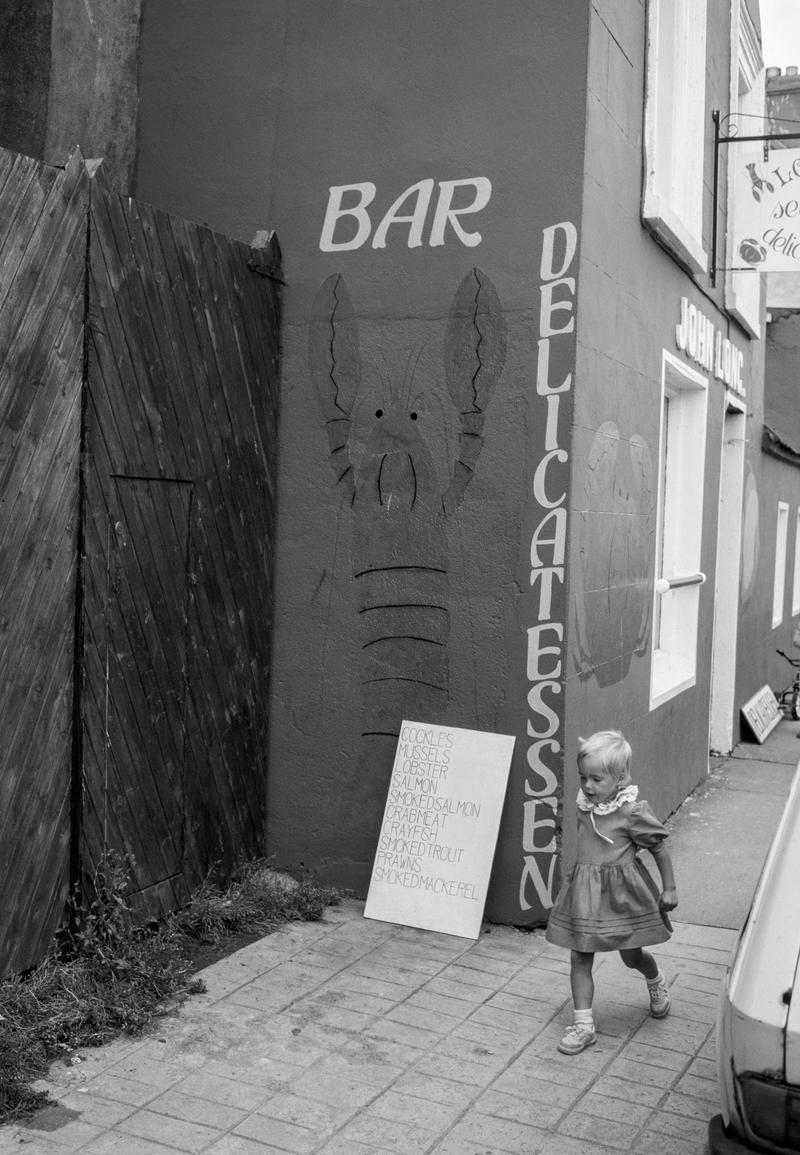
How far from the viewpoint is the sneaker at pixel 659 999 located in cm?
449

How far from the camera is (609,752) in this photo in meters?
4.18

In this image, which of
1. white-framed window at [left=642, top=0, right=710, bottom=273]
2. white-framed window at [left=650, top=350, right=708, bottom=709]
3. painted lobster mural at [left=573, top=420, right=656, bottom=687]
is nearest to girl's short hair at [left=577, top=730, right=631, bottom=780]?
painted lobster mural at [left=573, top=420, right=656, bottom=687]

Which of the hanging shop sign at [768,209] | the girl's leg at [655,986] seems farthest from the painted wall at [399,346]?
the hanging shop sign at [768,209]

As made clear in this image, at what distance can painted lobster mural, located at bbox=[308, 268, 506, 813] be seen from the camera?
18.1ft

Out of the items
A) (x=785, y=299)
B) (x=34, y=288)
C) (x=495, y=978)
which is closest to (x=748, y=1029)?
(x=495, y=978)

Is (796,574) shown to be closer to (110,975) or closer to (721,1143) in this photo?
(110,975)

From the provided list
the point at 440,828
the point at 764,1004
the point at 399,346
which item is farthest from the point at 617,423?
the point at 764,1004

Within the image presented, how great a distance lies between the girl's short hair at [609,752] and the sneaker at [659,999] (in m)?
0.87

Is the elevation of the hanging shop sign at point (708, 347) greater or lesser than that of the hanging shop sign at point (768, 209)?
lesser

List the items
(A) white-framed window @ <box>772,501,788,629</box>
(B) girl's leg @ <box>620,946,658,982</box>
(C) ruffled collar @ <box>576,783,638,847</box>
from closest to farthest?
(C) ruffled collar @ <box>576,783,638,847</box>
(B) girl's leg @ <box>620,946,658,982</box>
(A) white-framed window @ <box>772,501,788,629</box>

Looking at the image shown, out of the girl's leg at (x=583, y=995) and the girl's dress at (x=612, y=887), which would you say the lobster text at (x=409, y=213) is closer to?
the girl's dress at (x=612, y=887)

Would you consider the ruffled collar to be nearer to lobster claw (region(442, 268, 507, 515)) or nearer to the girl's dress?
the girl's dress

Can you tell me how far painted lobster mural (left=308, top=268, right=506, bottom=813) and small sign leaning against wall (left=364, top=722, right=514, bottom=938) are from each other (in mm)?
160

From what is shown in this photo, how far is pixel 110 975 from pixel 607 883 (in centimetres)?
185
